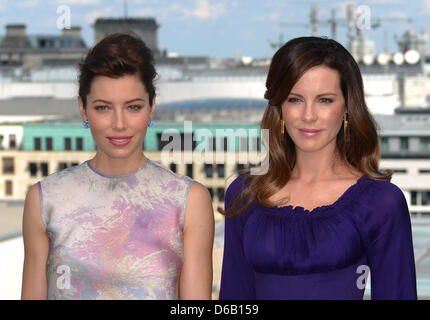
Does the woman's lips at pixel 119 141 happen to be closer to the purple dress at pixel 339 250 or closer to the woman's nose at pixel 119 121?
the woman's nose at pixel 119 121

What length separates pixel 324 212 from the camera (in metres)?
5.48

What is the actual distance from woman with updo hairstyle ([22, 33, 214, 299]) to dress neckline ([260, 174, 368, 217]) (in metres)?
0.76

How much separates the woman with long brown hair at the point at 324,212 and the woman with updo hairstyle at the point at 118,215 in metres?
0.66

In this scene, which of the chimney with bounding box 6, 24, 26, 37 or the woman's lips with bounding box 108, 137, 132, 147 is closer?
the woman's lips with bounding box 108, 137, 132, 147

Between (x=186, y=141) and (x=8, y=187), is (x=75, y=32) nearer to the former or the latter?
(x=8, y=187)

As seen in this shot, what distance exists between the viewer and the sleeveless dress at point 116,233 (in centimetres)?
484

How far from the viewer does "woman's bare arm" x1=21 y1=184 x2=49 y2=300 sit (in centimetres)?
491

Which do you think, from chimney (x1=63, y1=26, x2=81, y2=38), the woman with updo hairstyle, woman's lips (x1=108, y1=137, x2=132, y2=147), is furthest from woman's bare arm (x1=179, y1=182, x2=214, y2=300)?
chimney (x1=63, y1=26, x2=81, y2=38)

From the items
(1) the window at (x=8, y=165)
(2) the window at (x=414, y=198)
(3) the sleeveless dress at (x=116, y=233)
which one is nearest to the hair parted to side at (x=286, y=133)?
(3) the sleeveless dress at (x=116, y=233)

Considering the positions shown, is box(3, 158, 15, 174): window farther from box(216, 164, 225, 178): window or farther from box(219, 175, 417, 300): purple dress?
box(219, 175, 417, 300): purple dress

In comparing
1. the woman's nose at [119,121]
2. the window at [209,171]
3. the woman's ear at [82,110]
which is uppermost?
the woman's ear at [82,110]

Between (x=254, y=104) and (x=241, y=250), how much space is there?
83.4 m

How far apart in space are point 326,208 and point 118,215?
4.83 feet
